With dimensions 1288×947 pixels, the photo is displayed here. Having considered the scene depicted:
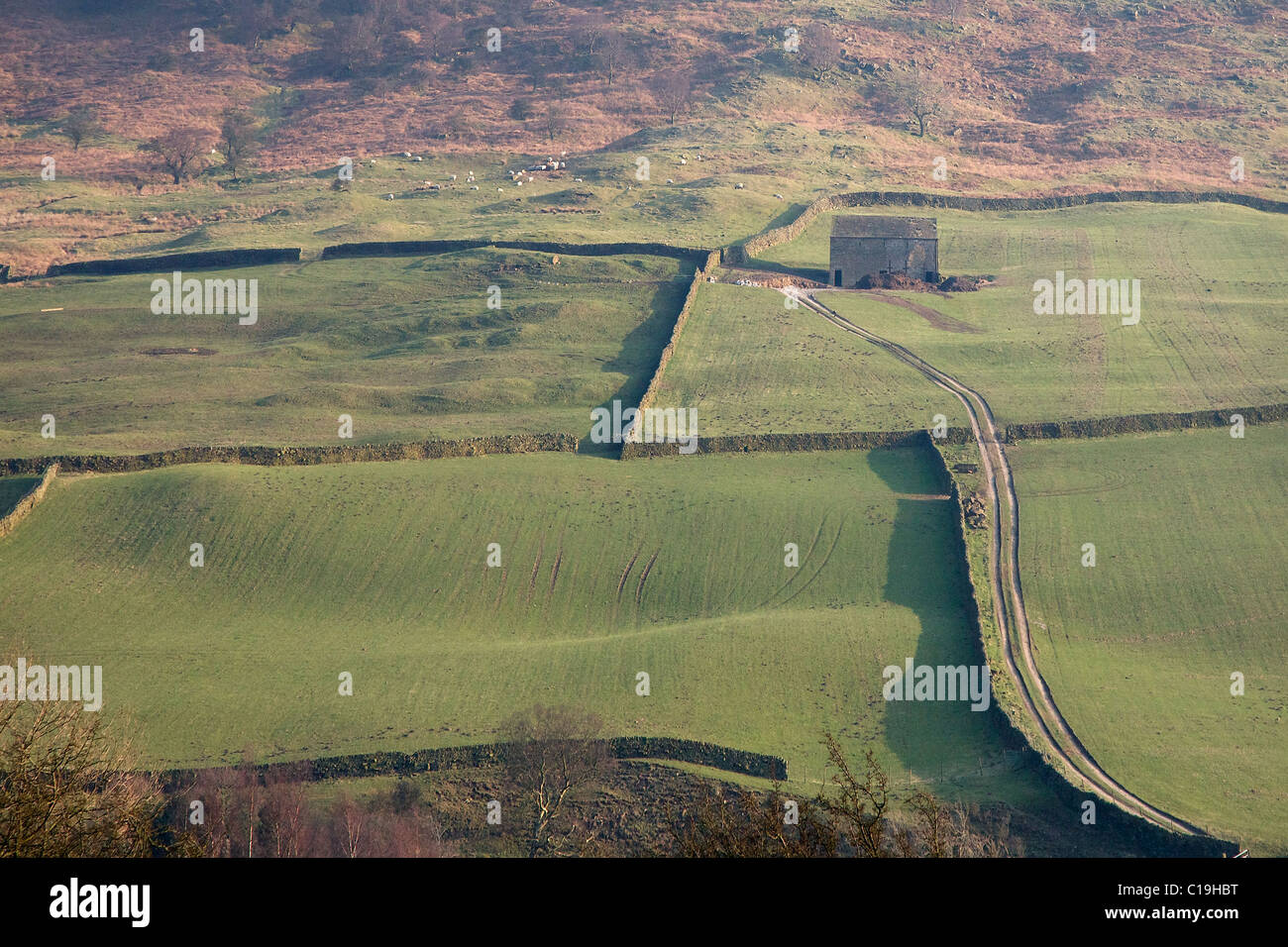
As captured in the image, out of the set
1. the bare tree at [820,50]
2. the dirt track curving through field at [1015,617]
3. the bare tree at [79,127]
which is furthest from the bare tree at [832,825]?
the bare tree at [79,127]

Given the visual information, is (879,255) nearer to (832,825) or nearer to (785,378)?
(785,378)

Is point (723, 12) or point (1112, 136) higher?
point (723, 12)

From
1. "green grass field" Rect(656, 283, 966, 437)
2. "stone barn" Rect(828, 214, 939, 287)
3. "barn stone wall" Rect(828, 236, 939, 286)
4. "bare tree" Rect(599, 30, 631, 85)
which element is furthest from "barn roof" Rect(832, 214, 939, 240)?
"bare tree" Rect(599, 30, 631, 85)

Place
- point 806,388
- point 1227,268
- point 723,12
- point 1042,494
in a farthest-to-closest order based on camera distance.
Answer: point 723,12
point 1227,268
point 806,388
point 1042,494

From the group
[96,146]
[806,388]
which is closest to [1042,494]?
[806,388]

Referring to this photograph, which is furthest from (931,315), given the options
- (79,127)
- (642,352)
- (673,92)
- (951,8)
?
(79,127)

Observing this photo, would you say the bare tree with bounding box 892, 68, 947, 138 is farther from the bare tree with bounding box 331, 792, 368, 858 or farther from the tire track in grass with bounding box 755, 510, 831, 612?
the bare tree with bounding box 331, 792, 368, 858

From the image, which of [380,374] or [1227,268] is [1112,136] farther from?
[380,374]
